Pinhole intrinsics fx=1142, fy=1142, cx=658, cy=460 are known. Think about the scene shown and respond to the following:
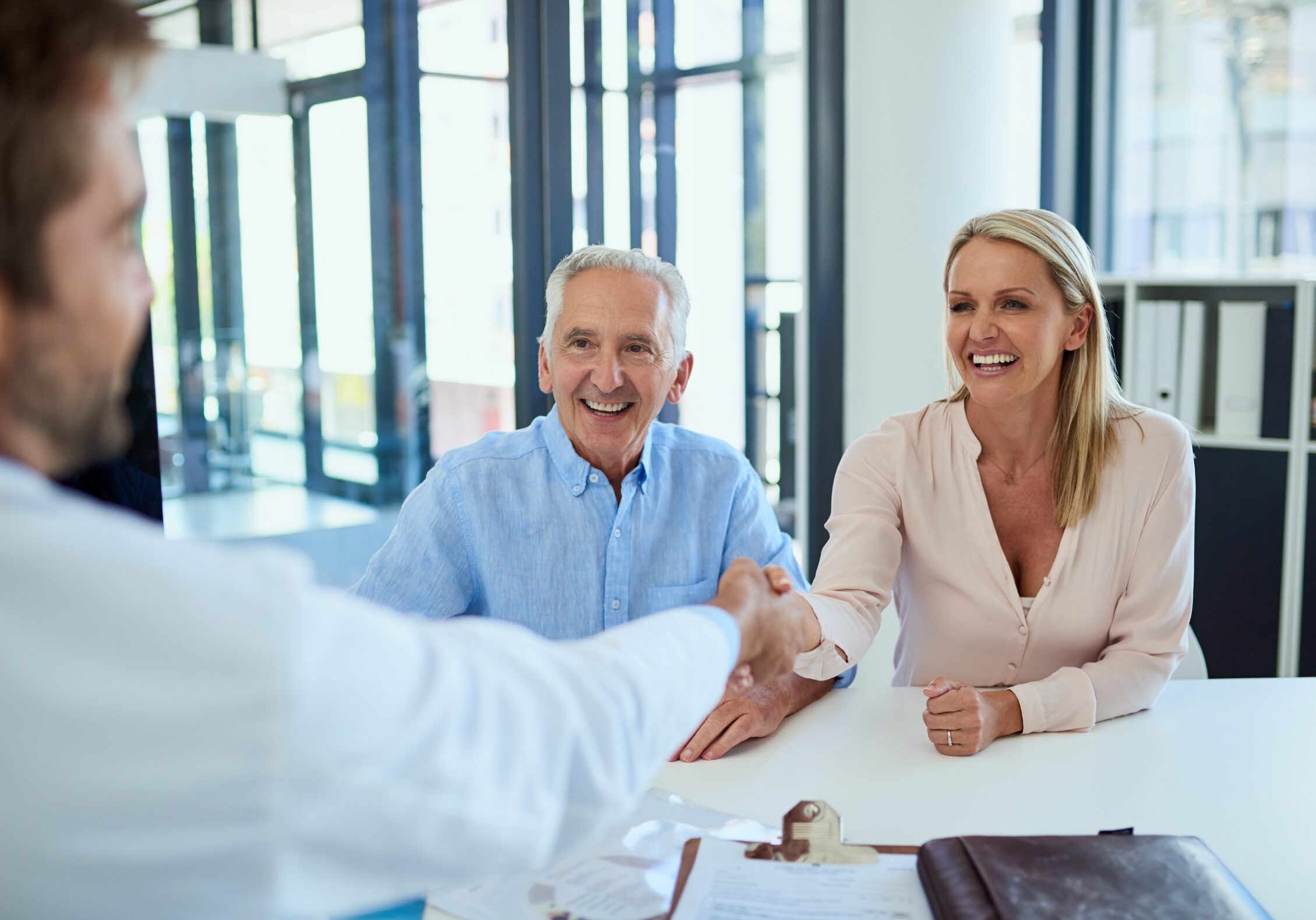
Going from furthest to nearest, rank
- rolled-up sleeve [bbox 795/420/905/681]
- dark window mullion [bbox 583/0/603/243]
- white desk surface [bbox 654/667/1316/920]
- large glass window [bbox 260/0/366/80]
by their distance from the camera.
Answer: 1. dark window mullion [bbox 583/0/603/243]
2. large glass window [bbox 260/0/366/80]
3. rolled-up sleeve [bbox 795/420/905/681]
4. white desk surface [bbox 654/667/1316/920]

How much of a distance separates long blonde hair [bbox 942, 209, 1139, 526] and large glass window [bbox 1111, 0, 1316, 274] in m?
2.46

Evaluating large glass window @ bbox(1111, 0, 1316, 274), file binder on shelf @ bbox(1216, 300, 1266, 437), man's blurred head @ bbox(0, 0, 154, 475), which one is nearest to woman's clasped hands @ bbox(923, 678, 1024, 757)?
man's blurred head @ bbox(0, 0, 154, 475)

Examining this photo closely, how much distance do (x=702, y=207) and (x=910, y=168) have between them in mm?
769

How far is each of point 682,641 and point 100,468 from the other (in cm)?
138

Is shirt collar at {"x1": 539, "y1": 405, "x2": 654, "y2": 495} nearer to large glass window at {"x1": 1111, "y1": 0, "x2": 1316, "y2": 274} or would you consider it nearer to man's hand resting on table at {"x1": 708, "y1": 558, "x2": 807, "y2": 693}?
man's hand resting on table at {"x1": 708, "y1": 558, "x2": 807, "y2": 693}

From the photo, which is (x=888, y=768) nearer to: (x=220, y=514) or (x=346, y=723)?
(x=346, y=723)

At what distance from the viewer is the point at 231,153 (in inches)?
98.1

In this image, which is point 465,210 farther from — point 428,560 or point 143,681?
point 143,681

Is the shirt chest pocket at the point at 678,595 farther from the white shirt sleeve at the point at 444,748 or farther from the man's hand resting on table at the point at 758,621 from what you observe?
the white shirt sleeve at the point at 444,748

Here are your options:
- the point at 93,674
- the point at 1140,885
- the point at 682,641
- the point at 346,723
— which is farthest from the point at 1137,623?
the point at 93,674

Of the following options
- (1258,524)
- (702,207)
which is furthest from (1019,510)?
(702,207)

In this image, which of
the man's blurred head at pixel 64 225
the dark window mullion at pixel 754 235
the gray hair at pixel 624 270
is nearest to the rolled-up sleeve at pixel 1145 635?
the gray hair at pixel 624 270

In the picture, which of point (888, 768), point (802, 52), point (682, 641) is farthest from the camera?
point (802, 52)

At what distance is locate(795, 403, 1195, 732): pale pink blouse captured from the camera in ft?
6.11
